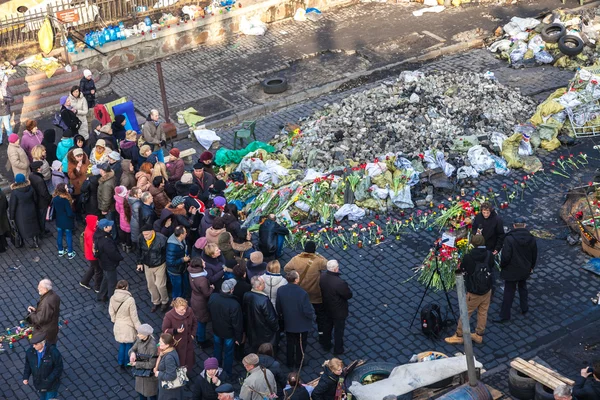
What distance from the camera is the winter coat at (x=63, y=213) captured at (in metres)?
16.8

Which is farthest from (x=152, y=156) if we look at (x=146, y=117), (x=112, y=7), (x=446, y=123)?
(x=112, y=7)

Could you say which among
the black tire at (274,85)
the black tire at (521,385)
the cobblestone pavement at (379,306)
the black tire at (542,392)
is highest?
the black tire at (542,392)

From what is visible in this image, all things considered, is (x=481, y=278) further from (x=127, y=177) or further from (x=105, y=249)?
(x=127, y=177)

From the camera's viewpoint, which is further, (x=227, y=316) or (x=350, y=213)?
(x=350, y=213)

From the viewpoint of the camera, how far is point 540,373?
1290cm

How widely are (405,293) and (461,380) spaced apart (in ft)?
10.2

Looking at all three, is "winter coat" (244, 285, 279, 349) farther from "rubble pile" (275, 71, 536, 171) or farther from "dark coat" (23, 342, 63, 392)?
"rubble pile" (275, 71, 536, 171)

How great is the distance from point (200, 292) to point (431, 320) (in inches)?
140

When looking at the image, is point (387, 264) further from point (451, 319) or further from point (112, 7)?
point (112, 7)

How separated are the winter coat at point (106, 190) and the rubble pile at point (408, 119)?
413cm

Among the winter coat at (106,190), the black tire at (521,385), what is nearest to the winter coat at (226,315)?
the black tire at (521,385)

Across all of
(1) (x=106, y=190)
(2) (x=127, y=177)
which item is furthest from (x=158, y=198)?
(1) (x=106, y=190)

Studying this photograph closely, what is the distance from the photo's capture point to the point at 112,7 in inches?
1023

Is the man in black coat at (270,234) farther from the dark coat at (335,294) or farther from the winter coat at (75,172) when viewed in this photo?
the winter coat at (75,172)
